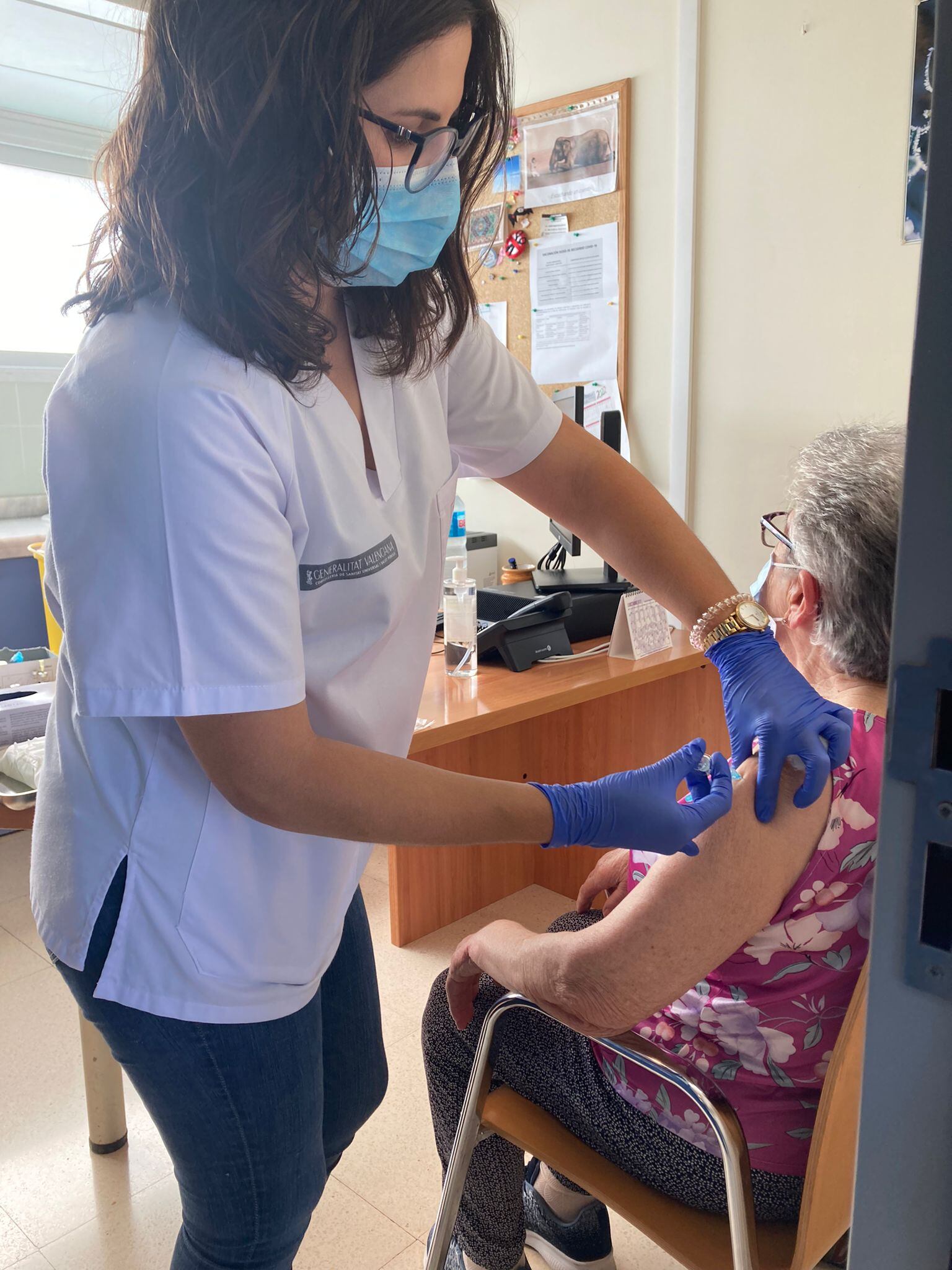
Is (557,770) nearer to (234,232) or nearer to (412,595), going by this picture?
(412,595)

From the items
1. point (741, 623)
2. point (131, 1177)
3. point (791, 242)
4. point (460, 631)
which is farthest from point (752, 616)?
point (791, 242)

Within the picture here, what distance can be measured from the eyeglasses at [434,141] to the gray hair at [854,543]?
572 millimetres

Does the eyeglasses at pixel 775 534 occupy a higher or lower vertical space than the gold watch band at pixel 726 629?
higher

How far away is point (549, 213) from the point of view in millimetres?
3105

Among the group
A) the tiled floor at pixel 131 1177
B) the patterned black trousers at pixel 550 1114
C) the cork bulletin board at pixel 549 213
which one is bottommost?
the tiled floor at pixel 131 1177

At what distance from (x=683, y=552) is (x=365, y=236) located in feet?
1.79

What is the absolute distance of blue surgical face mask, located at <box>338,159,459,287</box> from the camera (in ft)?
2.91

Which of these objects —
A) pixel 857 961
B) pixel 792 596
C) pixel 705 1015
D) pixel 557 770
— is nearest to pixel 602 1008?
pixel 705 1015

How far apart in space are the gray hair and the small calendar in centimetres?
90

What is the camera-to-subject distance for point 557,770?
8.50 ft

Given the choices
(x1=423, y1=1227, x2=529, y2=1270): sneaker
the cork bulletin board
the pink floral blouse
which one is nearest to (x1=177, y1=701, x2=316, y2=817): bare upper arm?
the pink floral blouse

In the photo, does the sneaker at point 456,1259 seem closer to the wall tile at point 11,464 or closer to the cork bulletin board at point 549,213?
the cork bulletin board at point 549,213

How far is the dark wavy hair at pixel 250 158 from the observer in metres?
0.74

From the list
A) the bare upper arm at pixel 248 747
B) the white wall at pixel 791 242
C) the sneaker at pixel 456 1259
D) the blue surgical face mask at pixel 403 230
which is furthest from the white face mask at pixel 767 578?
the white wall at pixel 791 242
